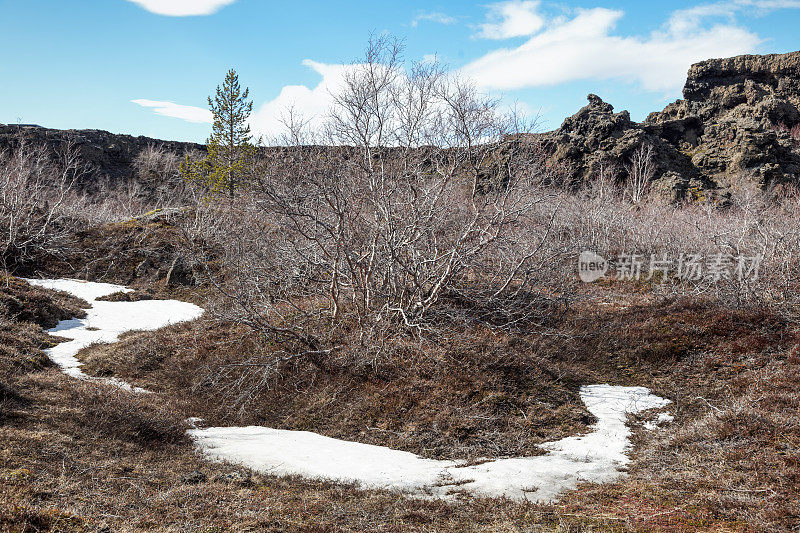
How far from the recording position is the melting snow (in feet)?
33.2

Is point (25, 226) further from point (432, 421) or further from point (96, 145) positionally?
point (96, 145)

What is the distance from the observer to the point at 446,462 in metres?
6.44

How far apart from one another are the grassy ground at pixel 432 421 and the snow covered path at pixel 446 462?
32 cm

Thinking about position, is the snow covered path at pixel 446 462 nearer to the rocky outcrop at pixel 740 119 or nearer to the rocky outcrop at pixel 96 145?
the rocky outcrop at pixel 740 119

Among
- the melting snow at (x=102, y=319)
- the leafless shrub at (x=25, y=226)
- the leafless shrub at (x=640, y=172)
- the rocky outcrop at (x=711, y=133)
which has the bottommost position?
the melting snow at (x=102, y=319)

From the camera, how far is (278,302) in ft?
40.2

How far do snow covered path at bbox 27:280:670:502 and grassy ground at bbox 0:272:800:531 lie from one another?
32cm

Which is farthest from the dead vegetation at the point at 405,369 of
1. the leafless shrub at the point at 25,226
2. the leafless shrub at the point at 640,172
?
the leafless shrub at the point at 640,172

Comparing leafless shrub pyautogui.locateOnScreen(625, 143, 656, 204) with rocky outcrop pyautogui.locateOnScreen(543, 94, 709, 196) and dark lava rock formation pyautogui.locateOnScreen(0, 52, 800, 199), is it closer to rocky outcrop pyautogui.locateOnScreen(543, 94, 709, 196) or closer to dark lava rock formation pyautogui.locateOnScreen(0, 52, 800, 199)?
rocky outcrop pyautogui.locateOnScreen(543, 94, 709, 196)

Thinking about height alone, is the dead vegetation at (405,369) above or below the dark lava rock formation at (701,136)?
below

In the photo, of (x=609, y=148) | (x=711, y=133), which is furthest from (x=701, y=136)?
(x=609, y=148)

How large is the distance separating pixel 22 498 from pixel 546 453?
235 inches

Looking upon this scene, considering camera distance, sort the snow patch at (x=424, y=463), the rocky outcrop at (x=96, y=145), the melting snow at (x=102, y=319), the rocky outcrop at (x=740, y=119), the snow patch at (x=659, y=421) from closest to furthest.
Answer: the snow patch at (x=424, y=463) < the snow patch at (x=659, y=421) < the melting snow at (x=102, y=319) < the rocky outcrop at (x=740, y=119) < the rocky outcrop at (x=96, y=145)

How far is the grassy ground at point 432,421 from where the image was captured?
410 cm
